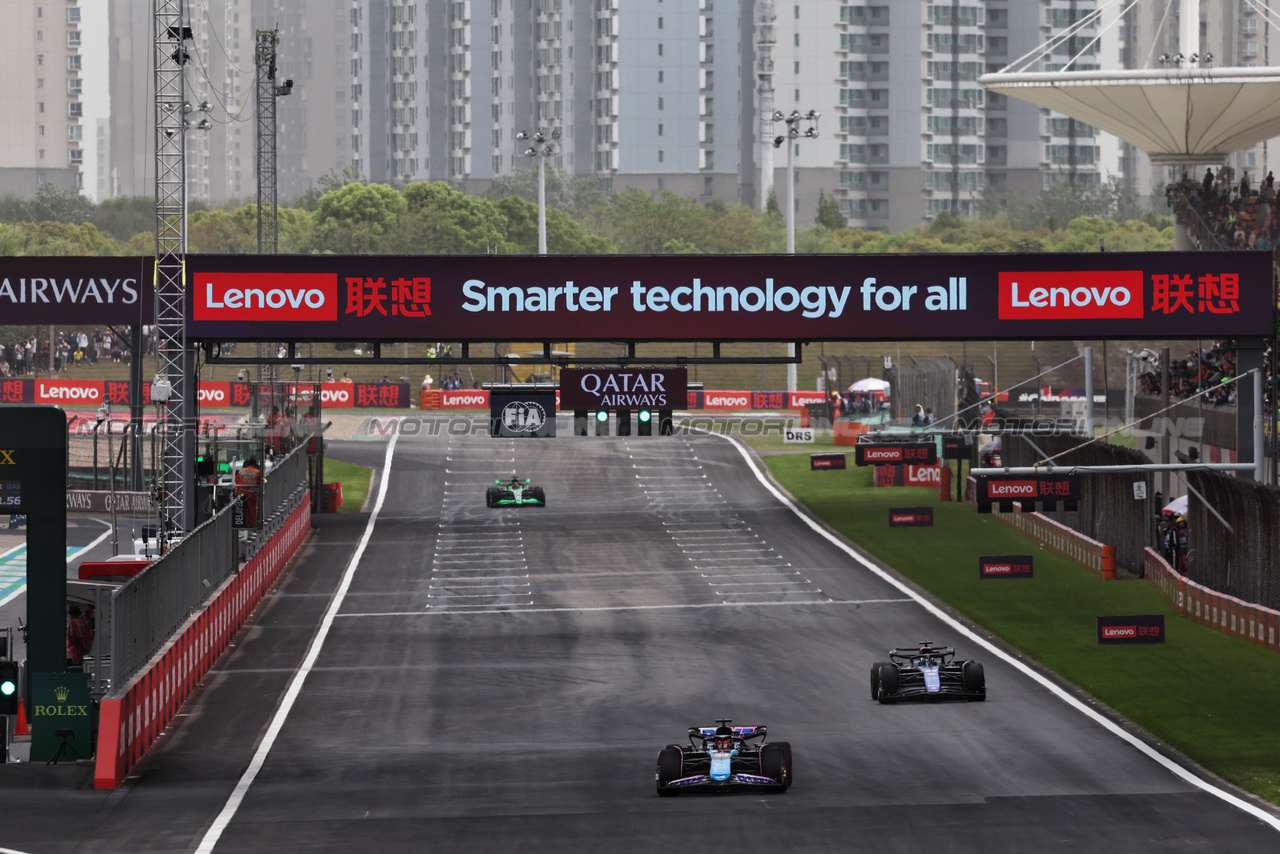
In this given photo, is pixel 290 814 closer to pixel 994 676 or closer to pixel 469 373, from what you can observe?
pixel 994 676

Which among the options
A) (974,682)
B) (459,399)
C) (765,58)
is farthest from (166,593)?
(765,58)

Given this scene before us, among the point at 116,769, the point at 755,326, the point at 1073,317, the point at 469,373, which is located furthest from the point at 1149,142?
the point at 469,373

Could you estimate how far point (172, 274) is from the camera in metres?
37.9

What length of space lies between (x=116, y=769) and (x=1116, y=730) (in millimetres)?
13894

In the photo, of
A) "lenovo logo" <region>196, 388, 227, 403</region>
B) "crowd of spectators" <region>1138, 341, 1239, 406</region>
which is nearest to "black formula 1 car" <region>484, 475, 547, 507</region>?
"crowd of spectators" <region>1138, 341, 1239, 406</region>

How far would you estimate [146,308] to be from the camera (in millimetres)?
42531

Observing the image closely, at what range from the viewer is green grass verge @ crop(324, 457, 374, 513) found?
196 feet

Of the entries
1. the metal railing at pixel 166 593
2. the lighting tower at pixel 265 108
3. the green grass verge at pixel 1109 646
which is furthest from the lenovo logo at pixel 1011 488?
the lighting tower at pixel 265 108

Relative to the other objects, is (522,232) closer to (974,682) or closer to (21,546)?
(21,546)

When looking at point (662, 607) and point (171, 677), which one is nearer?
point (171, 677)

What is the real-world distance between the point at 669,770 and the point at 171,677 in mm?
9341

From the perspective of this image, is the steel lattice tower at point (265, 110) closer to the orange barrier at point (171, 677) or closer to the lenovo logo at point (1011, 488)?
the orange barrier at point (171, 677)

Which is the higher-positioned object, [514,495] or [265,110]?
[265,110]

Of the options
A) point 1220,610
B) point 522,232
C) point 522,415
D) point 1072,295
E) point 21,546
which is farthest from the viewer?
point 522,232
